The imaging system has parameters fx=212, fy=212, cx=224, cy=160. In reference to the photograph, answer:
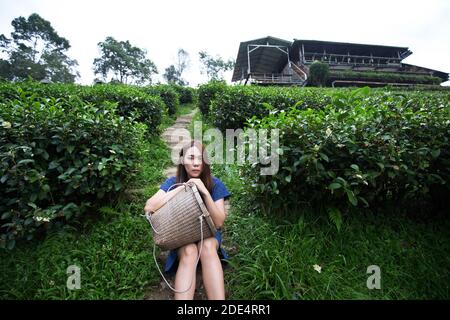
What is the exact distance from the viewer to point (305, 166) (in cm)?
214

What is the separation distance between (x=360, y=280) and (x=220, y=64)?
51.0 meters

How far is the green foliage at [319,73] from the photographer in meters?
19.5

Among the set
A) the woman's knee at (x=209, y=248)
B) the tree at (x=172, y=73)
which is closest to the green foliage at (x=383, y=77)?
the woman's knee at (x=209, y=248)

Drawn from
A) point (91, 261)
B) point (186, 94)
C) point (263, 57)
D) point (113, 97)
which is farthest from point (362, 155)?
point (263, 57)

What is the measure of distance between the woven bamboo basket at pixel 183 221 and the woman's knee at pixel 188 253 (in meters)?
0.07

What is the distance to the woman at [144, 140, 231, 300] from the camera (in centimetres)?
173

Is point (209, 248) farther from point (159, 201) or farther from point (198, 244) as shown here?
point (159, 201)

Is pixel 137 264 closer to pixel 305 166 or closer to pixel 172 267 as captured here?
pixel 172 267

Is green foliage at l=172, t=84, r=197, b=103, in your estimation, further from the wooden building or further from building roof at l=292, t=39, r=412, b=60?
building roof at l=292, t=39, r=412, b=60

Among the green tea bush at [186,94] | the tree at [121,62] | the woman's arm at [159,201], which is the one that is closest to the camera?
the woman's arm at [159,201]

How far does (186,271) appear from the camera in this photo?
178 cm

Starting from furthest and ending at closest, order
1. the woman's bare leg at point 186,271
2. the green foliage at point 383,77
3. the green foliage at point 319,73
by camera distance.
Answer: the green foliage at point 383,77 < the green foliage at point 319,73 < the woman's bare leg at point 186,271

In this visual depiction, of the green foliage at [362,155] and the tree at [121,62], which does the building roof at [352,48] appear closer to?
the green foliage at [362,155]

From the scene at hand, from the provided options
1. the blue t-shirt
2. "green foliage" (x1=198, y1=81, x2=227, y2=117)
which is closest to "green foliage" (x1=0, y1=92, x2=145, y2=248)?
the blue t-shirt
